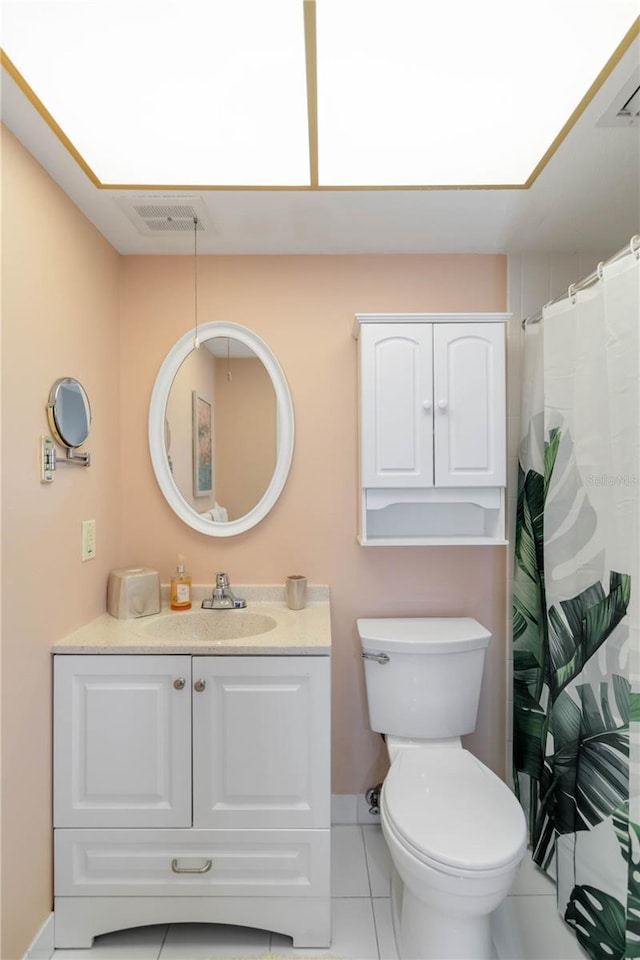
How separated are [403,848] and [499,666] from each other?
95 centimetres

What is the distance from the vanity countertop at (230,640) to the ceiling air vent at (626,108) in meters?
1.59

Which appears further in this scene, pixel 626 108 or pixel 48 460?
pixel 48 460

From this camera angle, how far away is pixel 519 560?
208cm

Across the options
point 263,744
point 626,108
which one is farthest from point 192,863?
point 626,108

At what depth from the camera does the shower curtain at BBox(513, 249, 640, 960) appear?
137 centimetres

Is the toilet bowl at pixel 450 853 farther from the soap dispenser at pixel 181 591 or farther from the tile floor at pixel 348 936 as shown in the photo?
the soap dispenser at pixel 181 591

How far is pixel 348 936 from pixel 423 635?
0.91m

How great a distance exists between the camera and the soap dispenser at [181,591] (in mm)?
2055

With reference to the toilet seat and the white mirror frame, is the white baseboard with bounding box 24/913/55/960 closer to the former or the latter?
the toilet seat

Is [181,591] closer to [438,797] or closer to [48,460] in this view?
[48,460]

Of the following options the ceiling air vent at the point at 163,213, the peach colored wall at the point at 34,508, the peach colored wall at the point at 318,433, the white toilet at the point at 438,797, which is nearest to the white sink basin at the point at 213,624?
the peach colored wall at the point at 318,433

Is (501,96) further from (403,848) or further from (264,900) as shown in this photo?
(264,900)

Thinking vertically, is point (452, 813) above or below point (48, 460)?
below

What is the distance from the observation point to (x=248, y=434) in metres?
2.18
